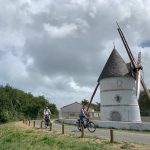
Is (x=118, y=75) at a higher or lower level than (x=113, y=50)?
lower

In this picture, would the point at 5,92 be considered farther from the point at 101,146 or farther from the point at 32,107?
the point at 101,146

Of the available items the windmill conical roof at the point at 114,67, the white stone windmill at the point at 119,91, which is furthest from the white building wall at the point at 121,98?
the windmill conical roof at the point at 114,67

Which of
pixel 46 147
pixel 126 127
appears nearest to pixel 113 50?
pixel 126 127

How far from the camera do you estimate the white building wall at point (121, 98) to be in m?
52.7

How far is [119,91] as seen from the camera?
52.7 meters

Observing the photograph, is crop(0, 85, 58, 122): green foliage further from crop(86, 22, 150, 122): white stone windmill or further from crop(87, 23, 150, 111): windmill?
crop(86, 22, 150, 122): white stone windmill

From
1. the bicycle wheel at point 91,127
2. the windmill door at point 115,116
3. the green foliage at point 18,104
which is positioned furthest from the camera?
the green foliage at point 18,104

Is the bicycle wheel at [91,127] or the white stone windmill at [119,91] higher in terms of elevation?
the white stone windmill at [119,91]

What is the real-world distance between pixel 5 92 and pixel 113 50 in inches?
1010

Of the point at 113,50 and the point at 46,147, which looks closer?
the point at 46,147

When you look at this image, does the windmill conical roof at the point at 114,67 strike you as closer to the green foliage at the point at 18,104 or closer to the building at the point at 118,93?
the building at the point at 118,93

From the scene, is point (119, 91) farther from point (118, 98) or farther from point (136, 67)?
point (136, 67)

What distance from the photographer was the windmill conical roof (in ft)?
175

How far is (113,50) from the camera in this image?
2226 inches
